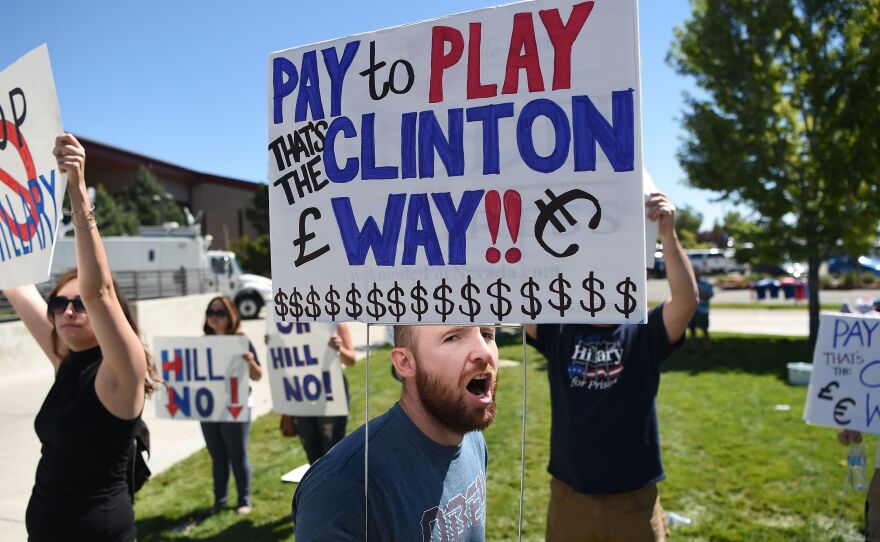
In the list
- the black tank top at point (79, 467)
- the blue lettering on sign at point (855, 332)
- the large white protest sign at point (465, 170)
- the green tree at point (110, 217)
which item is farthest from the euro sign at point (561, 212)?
the green tree at point (110, 217)

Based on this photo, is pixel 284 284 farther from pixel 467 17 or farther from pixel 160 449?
pixel 160 449

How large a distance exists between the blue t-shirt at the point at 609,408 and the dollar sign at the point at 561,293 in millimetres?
1504

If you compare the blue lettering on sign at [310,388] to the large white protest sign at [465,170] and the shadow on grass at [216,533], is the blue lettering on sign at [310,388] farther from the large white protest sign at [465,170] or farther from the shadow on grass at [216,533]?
the large white protest sign at [465,170]

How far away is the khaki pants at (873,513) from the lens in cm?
326

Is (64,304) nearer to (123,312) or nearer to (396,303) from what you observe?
(123,312)

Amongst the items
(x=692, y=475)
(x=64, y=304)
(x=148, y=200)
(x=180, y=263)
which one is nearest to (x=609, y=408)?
(x=64, y=304)

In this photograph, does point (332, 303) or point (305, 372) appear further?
point (305, 372)

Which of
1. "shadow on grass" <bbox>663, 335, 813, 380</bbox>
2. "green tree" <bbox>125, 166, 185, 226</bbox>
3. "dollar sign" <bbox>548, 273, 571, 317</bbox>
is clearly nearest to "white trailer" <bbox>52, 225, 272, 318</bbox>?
"shadow on grass" <bbox>663, 335, 813, 380</bbox>

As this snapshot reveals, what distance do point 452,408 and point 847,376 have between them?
3452mm

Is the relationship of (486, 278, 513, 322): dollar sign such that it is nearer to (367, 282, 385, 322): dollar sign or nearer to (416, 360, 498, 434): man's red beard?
(416, 360, 498, 434): man's red beard

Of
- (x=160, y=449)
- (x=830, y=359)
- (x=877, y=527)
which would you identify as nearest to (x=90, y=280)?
(x=877, y=527)

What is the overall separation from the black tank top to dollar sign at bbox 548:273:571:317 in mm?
1780

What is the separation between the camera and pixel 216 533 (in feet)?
15.8

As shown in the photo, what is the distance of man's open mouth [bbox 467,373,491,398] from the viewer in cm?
176
